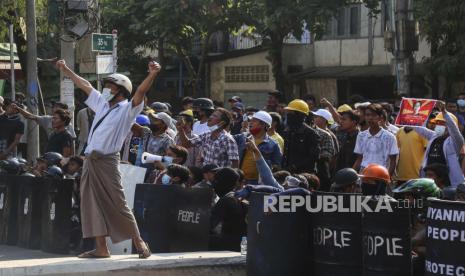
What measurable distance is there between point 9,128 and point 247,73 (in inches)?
732

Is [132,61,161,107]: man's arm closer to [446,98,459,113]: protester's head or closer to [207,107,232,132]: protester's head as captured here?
[207,107,232,132]: protester's head

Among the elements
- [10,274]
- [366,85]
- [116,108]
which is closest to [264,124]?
[116,108]

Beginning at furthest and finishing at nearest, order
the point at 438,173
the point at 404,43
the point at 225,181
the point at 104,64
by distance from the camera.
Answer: the point at 104,64, the point at 404,43, the point at 225,181, the point at 438,173

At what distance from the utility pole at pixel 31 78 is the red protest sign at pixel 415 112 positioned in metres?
7.92

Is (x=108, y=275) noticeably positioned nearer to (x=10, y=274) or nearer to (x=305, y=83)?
(x=10, y=274)

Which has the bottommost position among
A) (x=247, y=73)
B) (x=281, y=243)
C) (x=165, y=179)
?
(x=281, y=243)

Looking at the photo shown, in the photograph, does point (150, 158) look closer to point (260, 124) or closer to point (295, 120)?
point (260, 124)

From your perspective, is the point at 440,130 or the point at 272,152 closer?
the point at 440,130

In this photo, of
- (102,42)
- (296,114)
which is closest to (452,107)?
(296,114)

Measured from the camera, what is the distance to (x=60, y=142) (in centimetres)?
1445

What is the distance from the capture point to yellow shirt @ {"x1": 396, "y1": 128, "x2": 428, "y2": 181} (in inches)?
476

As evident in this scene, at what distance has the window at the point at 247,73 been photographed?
34144 mm

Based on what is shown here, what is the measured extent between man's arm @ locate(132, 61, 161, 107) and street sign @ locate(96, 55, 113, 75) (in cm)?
855

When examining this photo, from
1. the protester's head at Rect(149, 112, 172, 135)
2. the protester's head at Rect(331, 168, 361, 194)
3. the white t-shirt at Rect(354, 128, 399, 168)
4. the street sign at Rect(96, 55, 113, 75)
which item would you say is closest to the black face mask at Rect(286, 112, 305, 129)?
the white t-shirt at Rect(354, 128, 399, 168)
